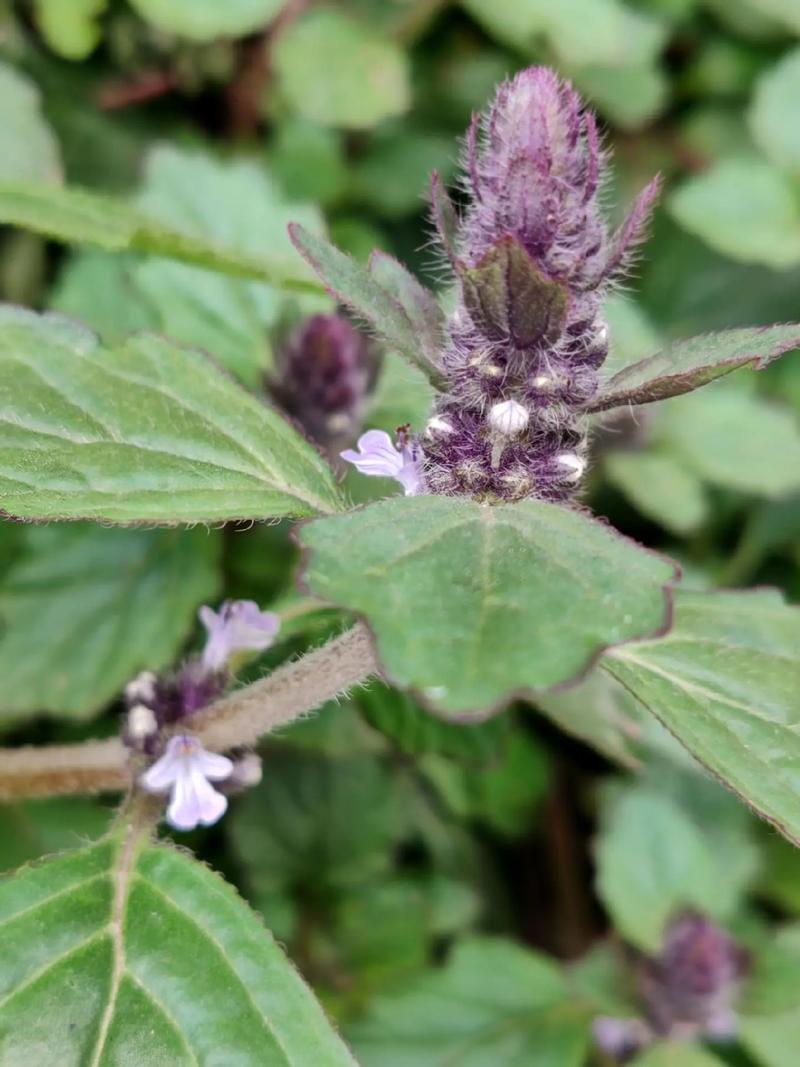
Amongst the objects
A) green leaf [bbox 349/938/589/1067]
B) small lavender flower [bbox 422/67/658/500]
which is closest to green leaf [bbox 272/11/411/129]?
small lavender flower [bbox 422/67/658/500]

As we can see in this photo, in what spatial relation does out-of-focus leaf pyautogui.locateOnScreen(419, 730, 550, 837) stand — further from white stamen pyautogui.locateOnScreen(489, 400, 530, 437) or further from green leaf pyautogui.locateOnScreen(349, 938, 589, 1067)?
white stamen pyautogui.locateOnScreen(489, 400, 530, 437)

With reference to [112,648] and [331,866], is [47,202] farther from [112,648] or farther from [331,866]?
[331,866]

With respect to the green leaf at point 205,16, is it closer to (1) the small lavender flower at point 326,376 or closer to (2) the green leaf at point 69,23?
(2) the green leaf at point 69,23

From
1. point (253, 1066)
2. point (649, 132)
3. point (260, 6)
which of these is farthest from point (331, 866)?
point (649, 132)

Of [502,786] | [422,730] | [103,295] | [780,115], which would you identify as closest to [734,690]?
[422,730]

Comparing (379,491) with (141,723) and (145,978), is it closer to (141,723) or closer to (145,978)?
(141,723)

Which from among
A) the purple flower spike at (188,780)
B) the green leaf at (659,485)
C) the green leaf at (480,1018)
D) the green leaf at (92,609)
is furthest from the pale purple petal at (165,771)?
the green leaf at (659,485)
